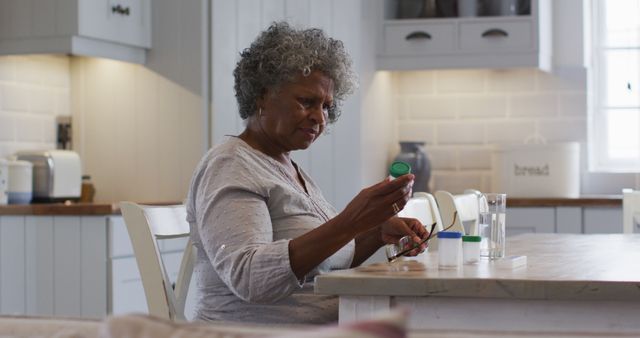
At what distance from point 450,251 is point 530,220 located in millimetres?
3028

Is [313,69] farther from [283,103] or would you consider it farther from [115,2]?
[115,2]

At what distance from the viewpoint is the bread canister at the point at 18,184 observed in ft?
13.0

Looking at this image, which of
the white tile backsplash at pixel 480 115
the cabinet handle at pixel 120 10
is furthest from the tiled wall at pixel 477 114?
the cabinet handle at pixel 120 10

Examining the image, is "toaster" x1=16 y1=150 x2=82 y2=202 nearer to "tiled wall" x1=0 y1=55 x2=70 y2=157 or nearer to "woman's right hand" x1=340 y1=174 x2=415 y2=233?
"tiled wall" x1=0 y1=55 x2=70 y2=157

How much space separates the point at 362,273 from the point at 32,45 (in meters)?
2.56

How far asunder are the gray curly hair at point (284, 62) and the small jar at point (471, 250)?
519 millimetres

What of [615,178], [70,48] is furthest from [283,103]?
[615,178]

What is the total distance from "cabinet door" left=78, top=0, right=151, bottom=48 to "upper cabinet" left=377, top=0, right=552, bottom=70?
1.31 meters

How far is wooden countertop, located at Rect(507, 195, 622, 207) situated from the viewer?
473 centimetres

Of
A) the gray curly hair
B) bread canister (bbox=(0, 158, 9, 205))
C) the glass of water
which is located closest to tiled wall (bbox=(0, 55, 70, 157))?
bread canister (bbox=(0, 158, 9, 205))

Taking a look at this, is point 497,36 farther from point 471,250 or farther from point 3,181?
point 471,250

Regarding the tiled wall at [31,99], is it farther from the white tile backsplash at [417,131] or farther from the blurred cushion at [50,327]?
the blurred cushion at [50,327]

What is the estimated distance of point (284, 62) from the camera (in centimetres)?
225

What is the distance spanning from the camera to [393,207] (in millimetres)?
1919
